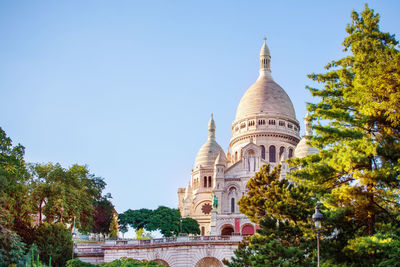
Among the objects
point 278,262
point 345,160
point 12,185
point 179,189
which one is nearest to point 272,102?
point 179,189

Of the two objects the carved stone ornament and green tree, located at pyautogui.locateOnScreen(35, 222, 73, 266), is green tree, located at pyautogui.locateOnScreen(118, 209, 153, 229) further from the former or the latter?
green tree, located at pyautogui.locateOnScreen(35, 222, 73, 266)

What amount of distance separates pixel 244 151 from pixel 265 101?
14.7m

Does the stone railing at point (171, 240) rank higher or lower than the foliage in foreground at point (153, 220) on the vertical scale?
lower

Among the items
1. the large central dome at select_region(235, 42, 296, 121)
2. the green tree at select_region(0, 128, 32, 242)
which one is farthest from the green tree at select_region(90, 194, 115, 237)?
the large central dome at select_region(235, 42, 296, 121)

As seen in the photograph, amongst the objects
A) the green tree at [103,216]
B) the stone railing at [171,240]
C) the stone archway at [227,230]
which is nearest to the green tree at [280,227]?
the stone railing at [171,240]

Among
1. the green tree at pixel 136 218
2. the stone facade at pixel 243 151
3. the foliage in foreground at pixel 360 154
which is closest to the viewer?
the foliage in foreground at pixel 360 154

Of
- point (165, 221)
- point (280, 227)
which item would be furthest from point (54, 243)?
point (165, 221)

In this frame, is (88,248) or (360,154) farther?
(88,248)

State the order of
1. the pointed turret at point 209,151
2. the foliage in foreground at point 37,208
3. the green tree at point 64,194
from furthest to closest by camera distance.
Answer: the pointed turret at point 209,151 < the green tree at point 64,194 < the foliage in foreground at point 37,208

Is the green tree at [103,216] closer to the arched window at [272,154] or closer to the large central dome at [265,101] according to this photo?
the arched window at [272,154]

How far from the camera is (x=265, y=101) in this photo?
90.0 metres

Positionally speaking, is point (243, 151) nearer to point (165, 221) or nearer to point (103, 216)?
point (165, 221)

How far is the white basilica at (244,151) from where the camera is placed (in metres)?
77.1

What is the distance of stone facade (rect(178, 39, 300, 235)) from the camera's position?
253 feet
